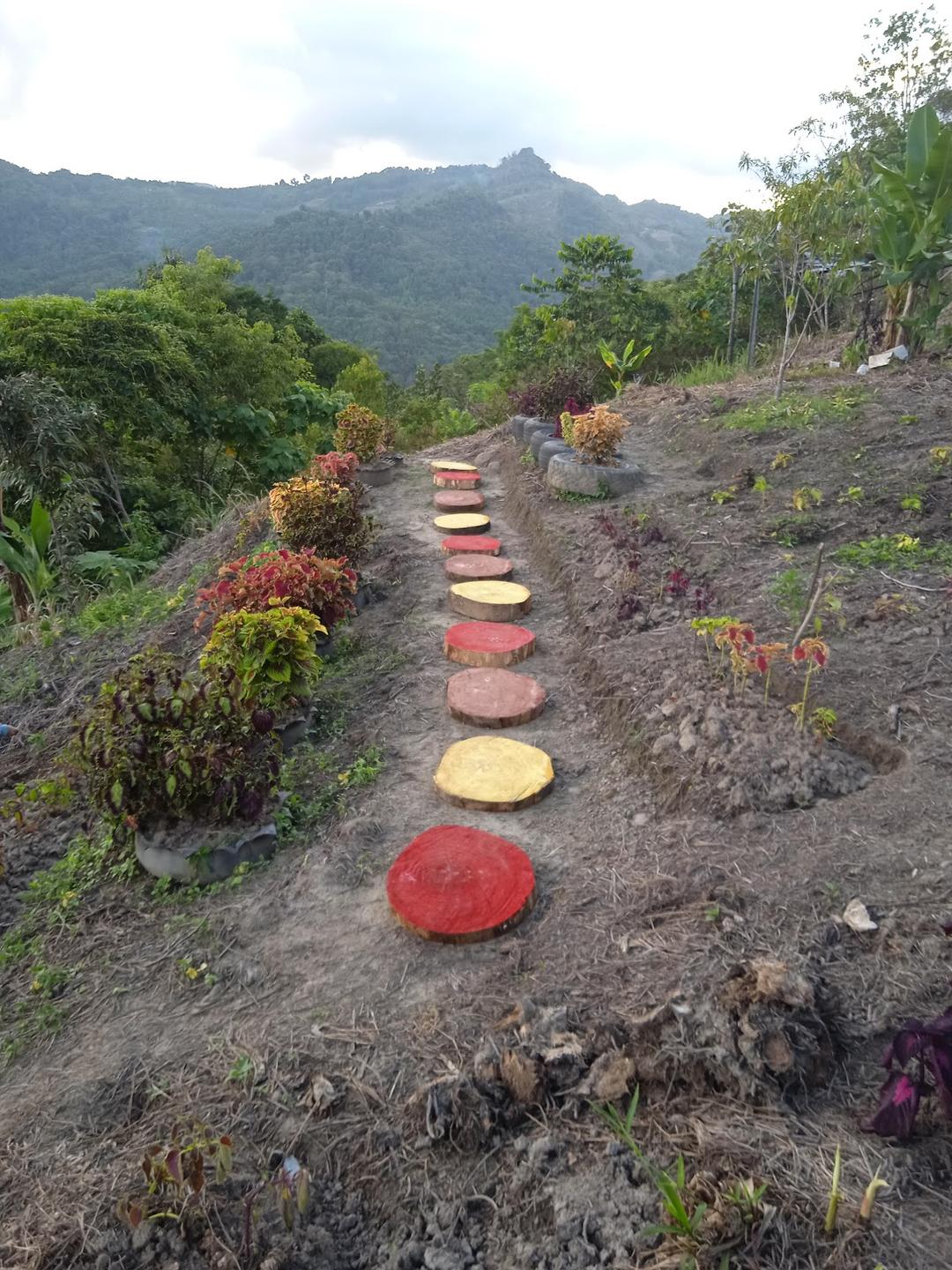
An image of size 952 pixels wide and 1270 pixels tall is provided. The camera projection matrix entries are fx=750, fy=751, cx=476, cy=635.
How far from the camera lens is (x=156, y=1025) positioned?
239cm

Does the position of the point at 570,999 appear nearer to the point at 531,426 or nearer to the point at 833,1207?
the point at 833,1207

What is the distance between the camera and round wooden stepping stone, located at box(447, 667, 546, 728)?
3.97 metres

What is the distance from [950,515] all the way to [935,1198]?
4.50m

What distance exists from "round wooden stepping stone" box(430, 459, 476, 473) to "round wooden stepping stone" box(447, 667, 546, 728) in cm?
521

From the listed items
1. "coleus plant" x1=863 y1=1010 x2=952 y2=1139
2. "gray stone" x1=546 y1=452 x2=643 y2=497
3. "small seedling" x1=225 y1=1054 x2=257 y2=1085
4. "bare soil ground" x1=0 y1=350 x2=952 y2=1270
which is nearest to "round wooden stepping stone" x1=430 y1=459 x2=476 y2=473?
"gray stone" x1=546 y1=452 x2=643 y2=497

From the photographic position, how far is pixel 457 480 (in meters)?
8.77

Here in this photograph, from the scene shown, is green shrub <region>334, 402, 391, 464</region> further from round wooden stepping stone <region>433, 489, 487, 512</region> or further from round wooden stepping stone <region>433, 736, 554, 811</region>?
round wooden stepping stone <region>433, 736, 554, 811</region>

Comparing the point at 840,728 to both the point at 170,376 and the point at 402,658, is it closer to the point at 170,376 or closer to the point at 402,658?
the point at 402,658

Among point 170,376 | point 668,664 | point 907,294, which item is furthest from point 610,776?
point 170,376

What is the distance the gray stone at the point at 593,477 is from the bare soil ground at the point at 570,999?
2739 mm

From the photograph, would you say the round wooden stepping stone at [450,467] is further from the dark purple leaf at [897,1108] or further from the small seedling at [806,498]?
the dark purple leaf at [897,1108]

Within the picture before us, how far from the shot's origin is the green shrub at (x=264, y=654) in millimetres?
3697

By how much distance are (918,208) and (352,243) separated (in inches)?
3077

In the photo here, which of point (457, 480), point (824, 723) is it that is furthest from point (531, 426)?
point (824, 723)
